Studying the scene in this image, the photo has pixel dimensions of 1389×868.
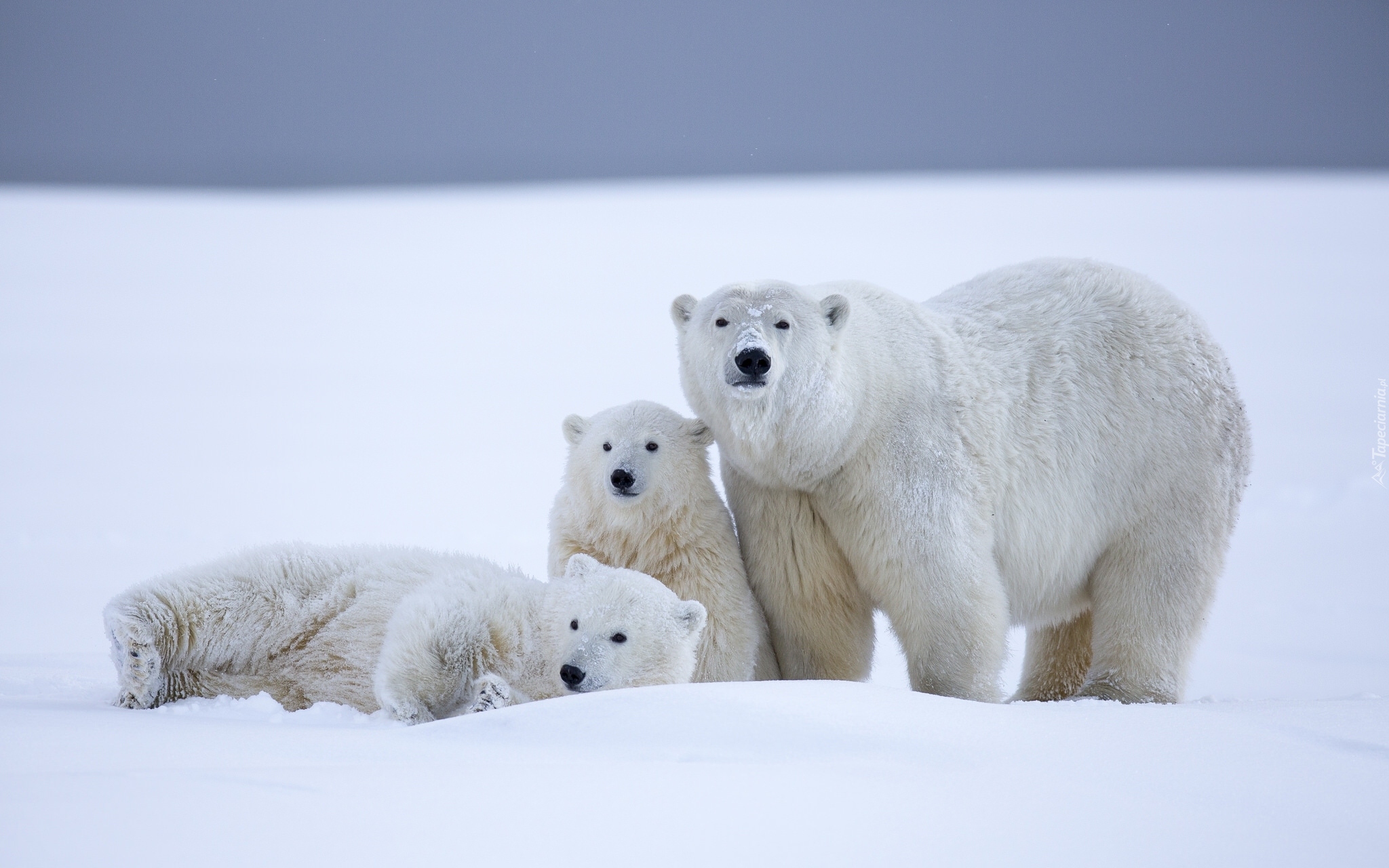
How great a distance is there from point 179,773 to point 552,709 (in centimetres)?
76

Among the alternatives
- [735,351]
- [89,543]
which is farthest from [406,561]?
[89,543]

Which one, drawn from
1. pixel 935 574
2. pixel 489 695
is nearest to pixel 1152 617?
pixel 935 574

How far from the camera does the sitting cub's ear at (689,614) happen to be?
10.2 ft

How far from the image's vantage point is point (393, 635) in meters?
2.98

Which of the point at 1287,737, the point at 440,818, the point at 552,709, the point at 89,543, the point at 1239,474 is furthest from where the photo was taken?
the point at 89,543

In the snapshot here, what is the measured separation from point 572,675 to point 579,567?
14.3 inches

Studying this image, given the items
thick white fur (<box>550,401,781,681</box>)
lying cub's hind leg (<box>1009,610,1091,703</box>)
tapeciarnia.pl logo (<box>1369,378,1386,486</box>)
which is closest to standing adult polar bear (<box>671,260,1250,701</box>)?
thick white fur (<box>550,401,781,681</box>)

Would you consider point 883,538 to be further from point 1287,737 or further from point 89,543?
point 89,543

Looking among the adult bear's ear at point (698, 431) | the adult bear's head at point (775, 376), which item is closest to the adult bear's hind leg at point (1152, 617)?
the adult bear's head at point (775, 376)

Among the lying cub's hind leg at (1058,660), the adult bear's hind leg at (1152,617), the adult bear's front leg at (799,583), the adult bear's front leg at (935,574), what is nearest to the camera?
the adult bear's front leg at (935,574)

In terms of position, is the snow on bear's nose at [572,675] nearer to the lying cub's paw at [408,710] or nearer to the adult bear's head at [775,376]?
the lying cub's paw at [408,710]

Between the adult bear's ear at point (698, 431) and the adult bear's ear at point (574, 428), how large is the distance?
1.10ft

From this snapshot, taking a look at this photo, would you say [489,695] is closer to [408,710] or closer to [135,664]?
[408,710]

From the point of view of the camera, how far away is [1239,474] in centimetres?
406
